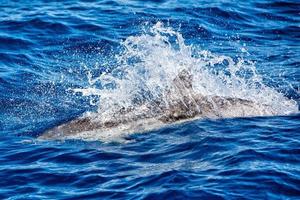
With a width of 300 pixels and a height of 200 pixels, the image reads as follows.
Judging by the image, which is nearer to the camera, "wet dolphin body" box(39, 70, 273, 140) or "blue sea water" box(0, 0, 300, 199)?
"blue sea water" box(0, 0, 300, 199)

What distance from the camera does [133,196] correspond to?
8891 mm

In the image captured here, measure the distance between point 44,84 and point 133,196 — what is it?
621 cm

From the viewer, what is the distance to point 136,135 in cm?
1139

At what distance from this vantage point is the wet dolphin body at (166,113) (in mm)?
11594

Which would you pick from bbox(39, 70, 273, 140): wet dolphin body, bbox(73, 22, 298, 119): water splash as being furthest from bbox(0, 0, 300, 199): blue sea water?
bbox(39, 70, 273, 140): wet dolphin body

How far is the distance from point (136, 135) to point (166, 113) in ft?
2.97

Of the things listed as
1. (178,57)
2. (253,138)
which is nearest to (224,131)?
(253,138)

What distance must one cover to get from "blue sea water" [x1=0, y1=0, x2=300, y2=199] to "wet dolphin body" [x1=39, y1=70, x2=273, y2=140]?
0.28m

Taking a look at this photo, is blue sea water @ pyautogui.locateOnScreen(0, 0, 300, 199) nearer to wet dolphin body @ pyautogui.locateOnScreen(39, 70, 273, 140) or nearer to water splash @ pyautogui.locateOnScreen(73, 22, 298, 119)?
water splash @ pyautogui.locateOnScreen(73, 22, 298, 119)

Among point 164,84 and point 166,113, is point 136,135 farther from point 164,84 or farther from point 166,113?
point 164,84

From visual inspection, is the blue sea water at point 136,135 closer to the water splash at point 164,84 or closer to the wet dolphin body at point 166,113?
the water splash at point 164,84

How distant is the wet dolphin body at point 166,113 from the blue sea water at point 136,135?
28 cm

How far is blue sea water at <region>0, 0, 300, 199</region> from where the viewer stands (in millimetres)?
9312

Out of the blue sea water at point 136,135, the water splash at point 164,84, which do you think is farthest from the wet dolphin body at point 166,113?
the blue sea water at point 136,135
